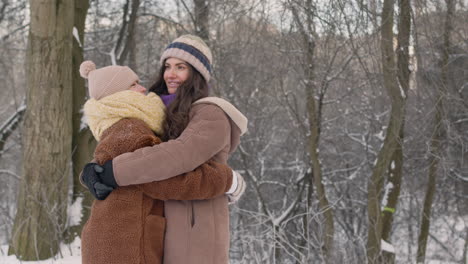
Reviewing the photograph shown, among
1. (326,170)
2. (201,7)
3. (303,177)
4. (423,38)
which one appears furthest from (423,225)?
(201,7)

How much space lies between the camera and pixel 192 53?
7.60 ft

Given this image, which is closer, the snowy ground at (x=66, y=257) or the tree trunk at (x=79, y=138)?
the snowy ground at (x=66, y=257)

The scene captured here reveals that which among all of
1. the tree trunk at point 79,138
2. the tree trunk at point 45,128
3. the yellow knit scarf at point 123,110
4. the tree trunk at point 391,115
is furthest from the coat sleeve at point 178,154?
the tree trunk at point 79,138

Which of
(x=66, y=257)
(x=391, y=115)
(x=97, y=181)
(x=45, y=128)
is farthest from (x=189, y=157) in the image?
(x=391, y=115)

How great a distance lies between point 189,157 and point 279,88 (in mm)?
7451

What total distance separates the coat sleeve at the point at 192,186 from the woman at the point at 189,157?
1.6 inches

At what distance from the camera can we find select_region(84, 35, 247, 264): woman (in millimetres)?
1873

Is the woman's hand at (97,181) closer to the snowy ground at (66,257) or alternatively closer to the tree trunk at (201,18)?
the snowy ground at (66,257)

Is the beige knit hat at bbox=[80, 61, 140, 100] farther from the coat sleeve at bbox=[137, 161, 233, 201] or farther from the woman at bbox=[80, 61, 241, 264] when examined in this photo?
the coat sleeve at bbox=[137, 161, 233, 201]

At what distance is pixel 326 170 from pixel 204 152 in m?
12.3

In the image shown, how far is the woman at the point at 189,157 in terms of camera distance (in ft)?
6.15

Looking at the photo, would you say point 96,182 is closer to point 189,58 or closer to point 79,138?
point 189,58

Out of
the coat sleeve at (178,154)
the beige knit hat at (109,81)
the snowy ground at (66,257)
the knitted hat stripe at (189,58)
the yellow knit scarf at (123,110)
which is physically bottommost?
the snowy ground at (66,257)

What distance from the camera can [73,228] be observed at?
536 cm
